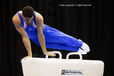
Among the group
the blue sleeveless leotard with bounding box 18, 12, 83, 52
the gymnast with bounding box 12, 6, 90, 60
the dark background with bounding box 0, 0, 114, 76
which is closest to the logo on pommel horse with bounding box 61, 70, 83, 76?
the gymnast with bounding box 12, 6, 90, 60

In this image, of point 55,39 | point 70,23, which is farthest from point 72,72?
point 70,23

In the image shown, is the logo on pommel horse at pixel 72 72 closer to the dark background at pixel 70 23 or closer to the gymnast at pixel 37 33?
the gymnast at pixel 37 33

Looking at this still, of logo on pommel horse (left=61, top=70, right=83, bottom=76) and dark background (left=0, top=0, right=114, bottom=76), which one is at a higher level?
dark background (left=0, top=0, right=114, bottom=76)

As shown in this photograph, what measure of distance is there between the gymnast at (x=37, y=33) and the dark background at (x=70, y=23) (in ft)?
2.36

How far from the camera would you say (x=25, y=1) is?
4258 mm

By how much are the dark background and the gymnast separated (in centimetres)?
72

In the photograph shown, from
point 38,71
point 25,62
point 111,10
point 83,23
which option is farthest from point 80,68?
point 111,10

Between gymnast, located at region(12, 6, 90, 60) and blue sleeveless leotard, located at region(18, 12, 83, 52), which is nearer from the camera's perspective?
gymnast, located at region(12, 6, 90, 60)

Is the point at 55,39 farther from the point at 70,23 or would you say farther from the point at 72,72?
the point at 70,23

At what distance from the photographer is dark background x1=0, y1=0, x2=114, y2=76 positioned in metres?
4.25

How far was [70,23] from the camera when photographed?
4309 millimetres

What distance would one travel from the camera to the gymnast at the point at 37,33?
285 centimetres

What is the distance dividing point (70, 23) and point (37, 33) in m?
1.28

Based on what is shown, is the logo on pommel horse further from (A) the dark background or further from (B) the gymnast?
(A) the dark background
